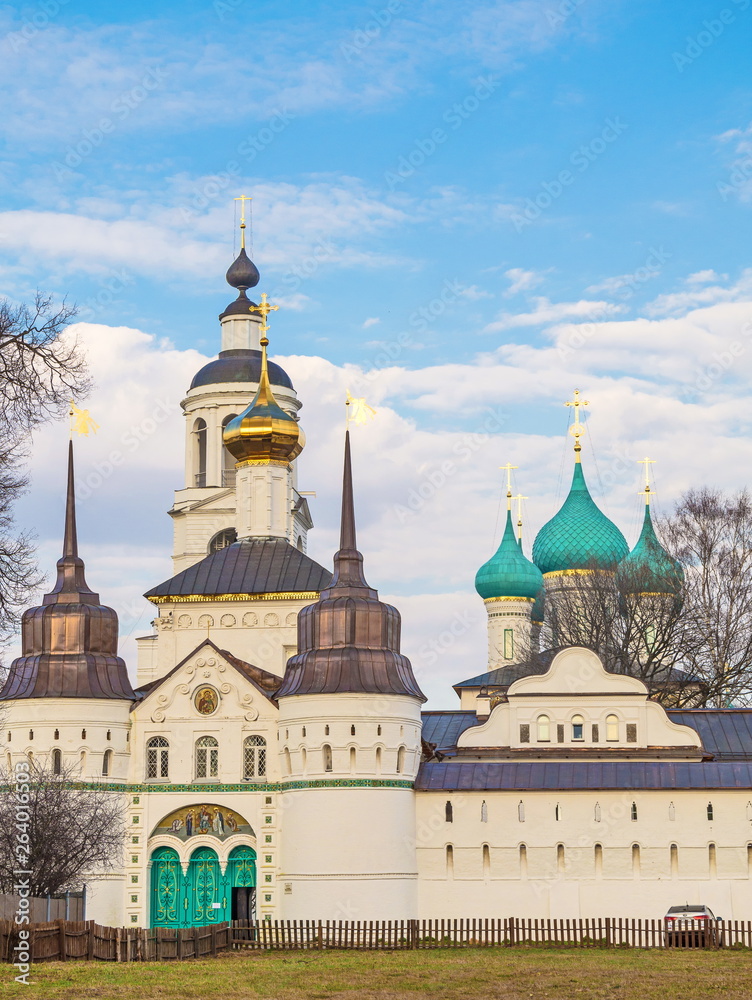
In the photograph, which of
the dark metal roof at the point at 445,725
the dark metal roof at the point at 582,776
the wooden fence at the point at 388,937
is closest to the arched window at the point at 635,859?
the dark metal roof at the point at 582,776

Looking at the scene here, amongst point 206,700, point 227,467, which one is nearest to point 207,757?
point 206,700

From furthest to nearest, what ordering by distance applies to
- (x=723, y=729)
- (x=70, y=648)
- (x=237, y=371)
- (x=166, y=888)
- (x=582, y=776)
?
(x=237, y=371)
(x=723, y=729)
(x=70, y=648)
(x=166, y=888)
(x=582, y=776)

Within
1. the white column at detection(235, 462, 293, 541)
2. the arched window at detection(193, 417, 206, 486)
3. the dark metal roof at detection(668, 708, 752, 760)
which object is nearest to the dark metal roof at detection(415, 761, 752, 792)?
the dark metal roof at detection(668, 708, 752, 760)

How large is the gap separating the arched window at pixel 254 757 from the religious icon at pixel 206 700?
102cm

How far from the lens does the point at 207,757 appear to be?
1490 inches

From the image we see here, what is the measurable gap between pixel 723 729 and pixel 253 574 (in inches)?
473

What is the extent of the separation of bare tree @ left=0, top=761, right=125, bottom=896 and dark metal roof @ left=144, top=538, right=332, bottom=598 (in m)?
6.96

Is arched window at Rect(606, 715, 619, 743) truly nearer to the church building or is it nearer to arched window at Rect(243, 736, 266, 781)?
the church building

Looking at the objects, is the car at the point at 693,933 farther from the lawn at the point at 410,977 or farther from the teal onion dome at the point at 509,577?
the teal onion dome at the point at 509,577

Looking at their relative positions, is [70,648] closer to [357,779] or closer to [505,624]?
[357,779]

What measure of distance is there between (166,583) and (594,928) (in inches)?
628

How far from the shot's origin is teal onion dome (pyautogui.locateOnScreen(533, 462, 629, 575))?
60.0m

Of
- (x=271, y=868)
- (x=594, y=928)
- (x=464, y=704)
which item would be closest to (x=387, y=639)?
(x=271, y=868)

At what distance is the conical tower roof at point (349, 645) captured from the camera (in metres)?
36.8
